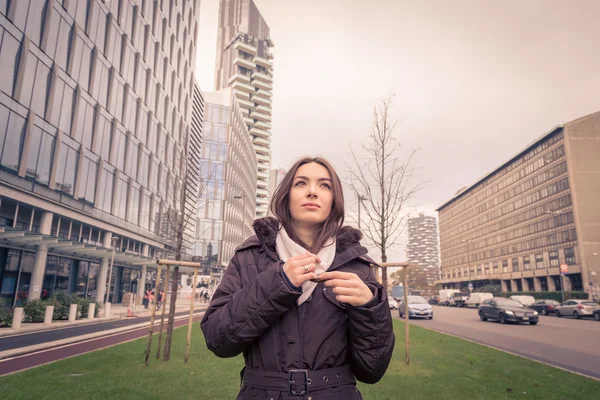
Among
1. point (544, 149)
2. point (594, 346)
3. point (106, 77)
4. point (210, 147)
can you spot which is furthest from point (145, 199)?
point (544, 149)

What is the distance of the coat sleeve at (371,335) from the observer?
68.3 inches

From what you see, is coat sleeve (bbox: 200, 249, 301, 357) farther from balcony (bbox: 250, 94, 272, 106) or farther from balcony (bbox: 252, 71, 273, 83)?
balcony (bbox: 252, 71, 273, 83)

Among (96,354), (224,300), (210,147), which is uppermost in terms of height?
(210,147)

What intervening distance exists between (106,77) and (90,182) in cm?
873

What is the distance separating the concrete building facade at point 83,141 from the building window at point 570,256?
59.4 metres

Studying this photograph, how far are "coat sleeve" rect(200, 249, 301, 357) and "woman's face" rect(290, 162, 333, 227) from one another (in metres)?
0.40

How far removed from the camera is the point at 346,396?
1.75 m

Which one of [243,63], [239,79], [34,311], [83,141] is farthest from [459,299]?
[243,63]

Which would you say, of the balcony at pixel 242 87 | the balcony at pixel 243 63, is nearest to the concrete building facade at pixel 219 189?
the balcony at pixel 242 87

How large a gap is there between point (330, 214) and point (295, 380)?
2.84ft

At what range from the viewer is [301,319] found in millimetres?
1797

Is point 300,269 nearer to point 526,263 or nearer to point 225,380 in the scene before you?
point 225,380

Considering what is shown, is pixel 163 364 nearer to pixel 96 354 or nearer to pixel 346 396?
pixel 96 354

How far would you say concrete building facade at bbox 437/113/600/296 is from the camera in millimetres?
59875
